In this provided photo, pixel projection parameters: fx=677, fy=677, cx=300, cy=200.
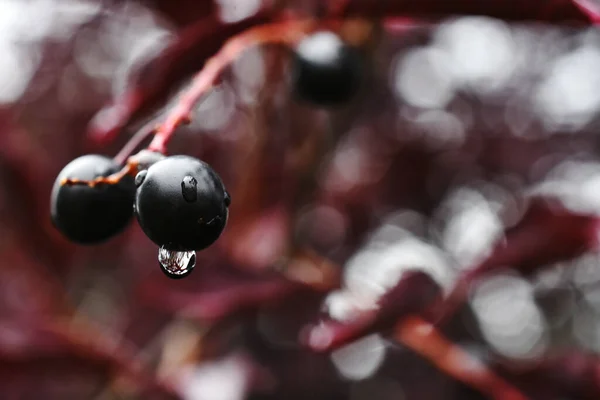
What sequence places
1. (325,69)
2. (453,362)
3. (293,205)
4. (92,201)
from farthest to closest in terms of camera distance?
(293,205) → (453,362) → (325,69) → (92,201)

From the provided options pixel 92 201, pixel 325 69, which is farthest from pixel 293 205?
pixel 92 201

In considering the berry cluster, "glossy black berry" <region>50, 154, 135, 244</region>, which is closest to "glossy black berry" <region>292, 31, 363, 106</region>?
the berry cluster

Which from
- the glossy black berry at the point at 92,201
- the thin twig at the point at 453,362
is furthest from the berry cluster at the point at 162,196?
the thin twig at the point at 453,362

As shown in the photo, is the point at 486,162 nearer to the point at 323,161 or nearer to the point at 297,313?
the point at 323,161

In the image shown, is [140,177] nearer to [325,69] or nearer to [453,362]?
[325,69]

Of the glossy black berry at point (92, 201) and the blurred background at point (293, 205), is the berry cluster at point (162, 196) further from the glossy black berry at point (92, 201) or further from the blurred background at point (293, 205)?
the blurred background at point (293, 205)

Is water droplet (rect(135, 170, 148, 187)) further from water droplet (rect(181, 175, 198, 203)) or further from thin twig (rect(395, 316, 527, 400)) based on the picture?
thin twig (rect(395, 316, 527, 400))
